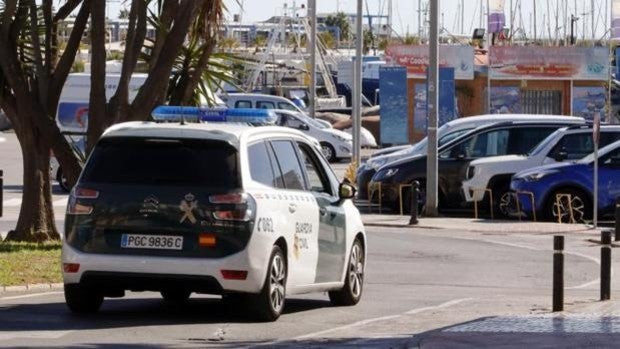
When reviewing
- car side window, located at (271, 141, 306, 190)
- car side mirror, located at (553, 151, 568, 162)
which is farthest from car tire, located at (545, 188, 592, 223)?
car side window, located at (271, 141, 306, 190)

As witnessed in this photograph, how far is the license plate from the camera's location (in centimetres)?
1299

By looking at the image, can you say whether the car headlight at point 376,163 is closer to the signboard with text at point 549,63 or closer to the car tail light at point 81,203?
the signboard with text at point 549,63

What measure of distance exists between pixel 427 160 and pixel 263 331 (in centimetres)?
1881

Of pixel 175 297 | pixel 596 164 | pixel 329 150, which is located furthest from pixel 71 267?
pixel 329 150

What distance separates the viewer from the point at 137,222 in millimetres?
13062

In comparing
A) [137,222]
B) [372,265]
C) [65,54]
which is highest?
[65,54]

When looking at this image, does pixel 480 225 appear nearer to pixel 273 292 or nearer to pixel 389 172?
pixel 389 172

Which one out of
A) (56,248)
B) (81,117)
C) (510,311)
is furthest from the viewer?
(81,117)

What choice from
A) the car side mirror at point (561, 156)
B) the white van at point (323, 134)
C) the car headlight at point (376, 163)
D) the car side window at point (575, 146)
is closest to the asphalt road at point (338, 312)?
the car side mirror at point (561, 156)

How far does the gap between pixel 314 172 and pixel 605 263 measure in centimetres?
303

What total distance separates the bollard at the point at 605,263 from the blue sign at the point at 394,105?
119 feet

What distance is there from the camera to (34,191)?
2036cm

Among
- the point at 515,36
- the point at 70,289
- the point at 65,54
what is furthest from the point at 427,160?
the point at 515,36

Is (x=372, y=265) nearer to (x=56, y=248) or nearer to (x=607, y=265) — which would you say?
(x=56, y=248)
